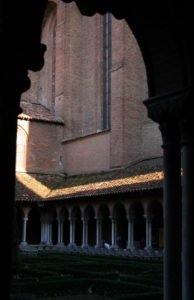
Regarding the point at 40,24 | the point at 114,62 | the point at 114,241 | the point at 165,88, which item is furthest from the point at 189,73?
the point at 114,62

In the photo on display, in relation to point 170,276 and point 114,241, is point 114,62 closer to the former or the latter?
point 114,241

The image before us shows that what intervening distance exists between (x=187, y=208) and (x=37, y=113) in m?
29.4

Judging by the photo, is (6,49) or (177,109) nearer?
(6,49)

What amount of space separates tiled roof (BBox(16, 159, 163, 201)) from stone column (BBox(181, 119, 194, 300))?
1608 cm

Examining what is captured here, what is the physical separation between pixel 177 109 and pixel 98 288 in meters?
7.39

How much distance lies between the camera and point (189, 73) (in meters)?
4.57

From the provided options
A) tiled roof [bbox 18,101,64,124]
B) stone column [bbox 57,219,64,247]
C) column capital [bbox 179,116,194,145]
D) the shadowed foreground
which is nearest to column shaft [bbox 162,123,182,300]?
column capital [bbox 179,116,194,145]

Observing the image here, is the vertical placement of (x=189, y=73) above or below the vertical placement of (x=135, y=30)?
below

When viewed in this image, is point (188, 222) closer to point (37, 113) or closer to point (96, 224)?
point (96, 224)

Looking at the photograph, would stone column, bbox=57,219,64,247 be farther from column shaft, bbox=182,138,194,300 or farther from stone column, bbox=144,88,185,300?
column shaft, bbox=182,138,194,300

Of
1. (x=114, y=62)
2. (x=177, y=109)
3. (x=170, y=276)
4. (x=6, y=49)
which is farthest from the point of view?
(x=114, y=62)

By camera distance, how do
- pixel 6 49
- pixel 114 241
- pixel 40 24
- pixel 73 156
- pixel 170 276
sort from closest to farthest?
pixel 6 49, pixel 40 24, pixel 170 276, pixel 114 241, pixel 73 156

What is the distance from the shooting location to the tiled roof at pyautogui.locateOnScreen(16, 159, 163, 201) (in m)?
23.0

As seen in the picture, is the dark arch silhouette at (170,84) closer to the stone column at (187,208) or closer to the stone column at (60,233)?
the stone column at (187,208)
